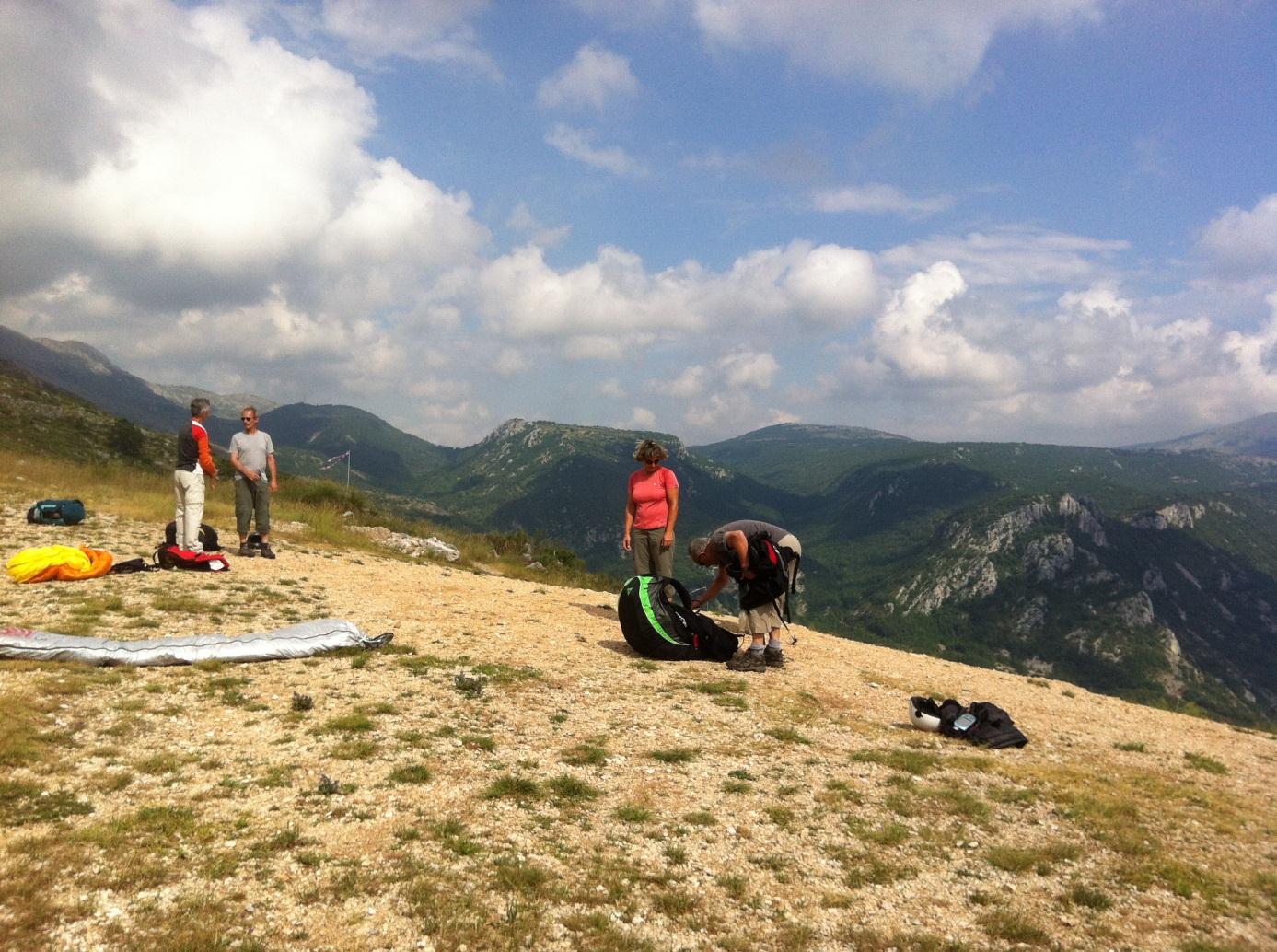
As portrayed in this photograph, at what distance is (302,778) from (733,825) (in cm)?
391

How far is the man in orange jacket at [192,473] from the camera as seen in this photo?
1332 centimetres

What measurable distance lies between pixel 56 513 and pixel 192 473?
19.8ft

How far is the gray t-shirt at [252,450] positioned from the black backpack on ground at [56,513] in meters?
4.89

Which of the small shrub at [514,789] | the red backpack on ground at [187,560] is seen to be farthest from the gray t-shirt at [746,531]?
the red backpack on ground at [187,560]

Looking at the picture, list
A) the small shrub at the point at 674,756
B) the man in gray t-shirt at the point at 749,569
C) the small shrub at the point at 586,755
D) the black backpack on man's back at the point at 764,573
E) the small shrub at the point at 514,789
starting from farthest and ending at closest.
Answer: the black backpack on man's back at the point at 764,573
the man in gray t-shirt at the point at 749,569
the small shrub at the point at 674,756
the small shrub at the point at 586,755
the small shrub at the point at 514,789

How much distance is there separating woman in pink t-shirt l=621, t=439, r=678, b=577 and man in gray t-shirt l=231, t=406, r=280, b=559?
820 cm

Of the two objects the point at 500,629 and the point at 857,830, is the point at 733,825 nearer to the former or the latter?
the point at 857,830

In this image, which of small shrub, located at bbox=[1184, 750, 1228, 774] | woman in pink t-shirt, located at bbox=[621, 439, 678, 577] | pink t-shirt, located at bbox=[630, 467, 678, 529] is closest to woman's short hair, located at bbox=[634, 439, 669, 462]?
woman in pink t-shirt, located at bbox=[621, 439, 678, 577]

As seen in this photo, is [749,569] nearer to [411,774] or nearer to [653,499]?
[653,499]

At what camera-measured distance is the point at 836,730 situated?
877 centimetres

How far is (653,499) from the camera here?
12422 millimetres

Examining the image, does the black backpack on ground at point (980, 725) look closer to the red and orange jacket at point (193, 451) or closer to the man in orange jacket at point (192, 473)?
the man in orange jacket at point (192, 473)

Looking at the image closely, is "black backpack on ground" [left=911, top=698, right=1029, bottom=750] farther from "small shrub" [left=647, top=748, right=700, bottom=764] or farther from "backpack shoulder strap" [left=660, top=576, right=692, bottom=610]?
"backpack shoulder strap" [left=660, top=576, right=692, bottom=610]

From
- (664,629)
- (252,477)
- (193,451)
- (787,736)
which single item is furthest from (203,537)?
(787,736)
